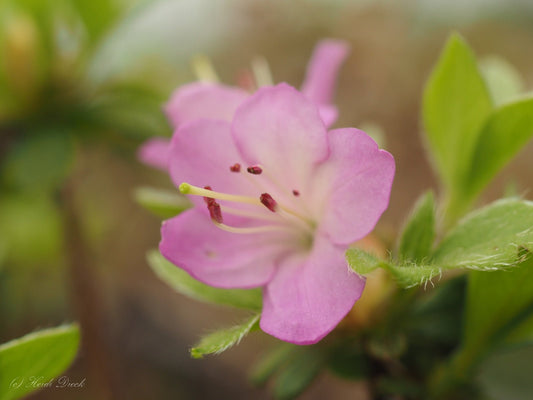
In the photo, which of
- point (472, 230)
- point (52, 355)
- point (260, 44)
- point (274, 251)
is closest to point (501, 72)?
point (472, 230)

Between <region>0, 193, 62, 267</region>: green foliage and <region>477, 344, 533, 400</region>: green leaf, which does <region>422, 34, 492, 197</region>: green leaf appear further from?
<region>0, 193, 62, 267</region>: green foliage

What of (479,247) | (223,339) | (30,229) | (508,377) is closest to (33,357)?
(223,339)

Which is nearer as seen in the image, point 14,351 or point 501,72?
point 14,351

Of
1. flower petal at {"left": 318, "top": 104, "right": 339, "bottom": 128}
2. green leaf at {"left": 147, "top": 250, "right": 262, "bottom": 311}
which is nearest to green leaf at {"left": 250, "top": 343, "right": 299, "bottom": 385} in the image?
green leaf at {"left": 147, "top": 250, "right": 262, "bottom": 311}

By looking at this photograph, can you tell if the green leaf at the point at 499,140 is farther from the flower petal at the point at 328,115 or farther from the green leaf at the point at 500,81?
the flower petal at the point at 328,115

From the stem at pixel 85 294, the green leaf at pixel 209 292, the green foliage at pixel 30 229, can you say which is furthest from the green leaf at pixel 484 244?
the green foliage at pixel 30 229

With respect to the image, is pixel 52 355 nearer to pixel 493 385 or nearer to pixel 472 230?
pixel 472 230

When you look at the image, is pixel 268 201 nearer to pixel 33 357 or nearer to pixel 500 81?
pixel 33 357
